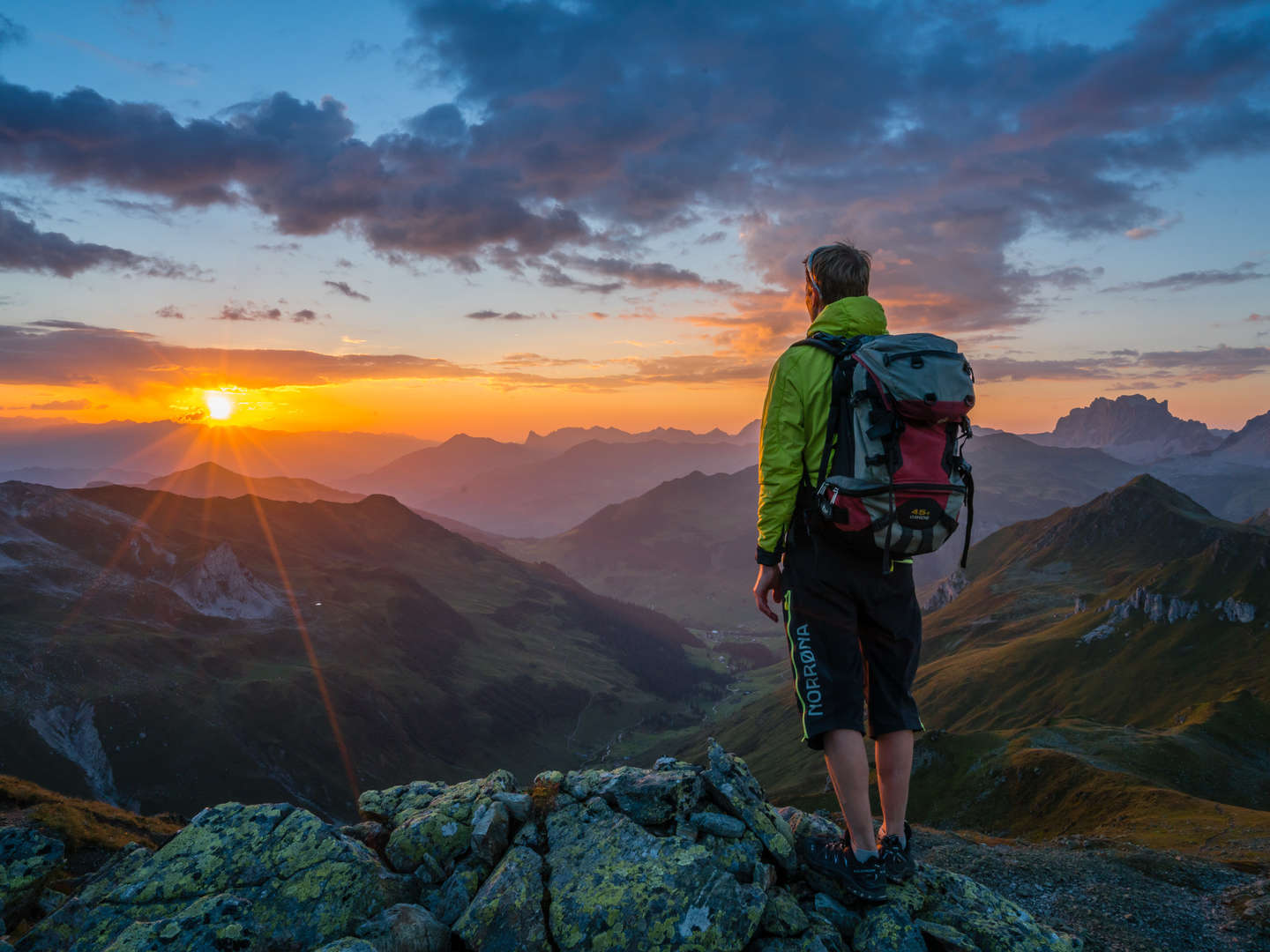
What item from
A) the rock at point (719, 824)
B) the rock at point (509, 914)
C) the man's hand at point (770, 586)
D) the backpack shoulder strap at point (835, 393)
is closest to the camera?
the backpack shoulder strap at point (835, 393)

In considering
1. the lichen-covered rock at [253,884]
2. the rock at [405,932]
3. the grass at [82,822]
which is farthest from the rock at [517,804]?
the grass at [82,822]

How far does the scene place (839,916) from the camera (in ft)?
30.6

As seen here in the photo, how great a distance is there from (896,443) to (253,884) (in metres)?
11.3

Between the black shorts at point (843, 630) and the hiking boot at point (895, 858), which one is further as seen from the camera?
the hiking boot at point (895, 858)

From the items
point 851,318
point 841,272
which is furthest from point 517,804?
point 841,272

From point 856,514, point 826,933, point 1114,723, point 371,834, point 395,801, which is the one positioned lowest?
point 1114,723

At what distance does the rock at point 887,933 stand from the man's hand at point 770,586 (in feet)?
14.6

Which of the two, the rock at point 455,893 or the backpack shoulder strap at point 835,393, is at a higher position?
the backpack shoulder strap at point 835,393

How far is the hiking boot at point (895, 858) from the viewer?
30.5 ft

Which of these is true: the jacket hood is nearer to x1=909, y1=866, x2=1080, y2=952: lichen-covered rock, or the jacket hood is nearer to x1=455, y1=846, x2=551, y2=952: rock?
x1=909, y1=866, x2=1080, y2=952: lichen-covered rock

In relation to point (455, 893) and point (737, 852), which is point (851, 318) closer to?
point (737, 852)

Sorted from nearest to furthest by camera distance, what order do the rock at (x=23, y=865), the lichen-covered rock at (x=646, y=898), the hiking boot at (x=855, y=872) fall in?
the lichen-covered rock at (x=646, y=898), the hiking boot at (x=855, y=872), the rock at (x=23, y=865)

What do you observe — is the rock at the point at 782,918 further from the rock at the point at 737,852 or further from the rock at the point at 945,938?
the rock at the point at 945,938

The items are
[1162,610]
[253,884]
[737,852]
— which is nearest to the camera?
[737,852]
